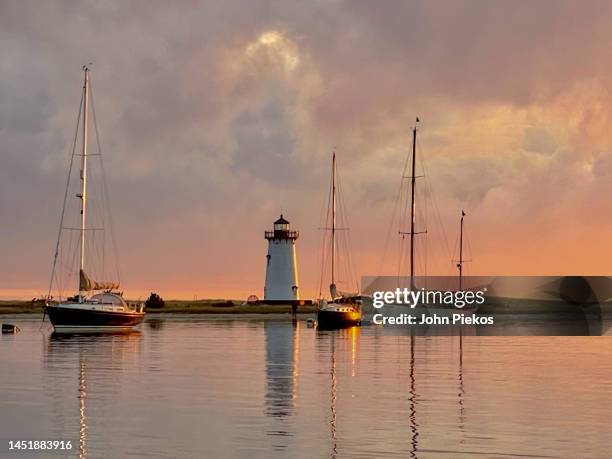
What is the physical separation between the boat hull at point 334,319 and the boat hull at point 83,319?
23.6 meters

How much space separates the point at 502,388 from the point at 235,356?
1916cm

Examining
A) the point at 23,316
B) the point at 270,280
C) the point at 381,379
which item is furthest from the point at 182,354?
the point at 270,280

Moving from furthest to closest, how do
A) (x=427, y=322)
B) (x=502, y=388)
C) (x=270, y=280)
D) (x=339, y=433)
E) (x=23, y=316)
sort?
(x=270, y=280) → (x=23, y=316) → (x=427, y=322) → (x=502, y=388) → (x=339, y=433)

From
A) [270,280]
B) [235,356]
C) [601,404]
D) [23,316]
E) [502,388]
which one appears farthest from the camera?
[270,280]

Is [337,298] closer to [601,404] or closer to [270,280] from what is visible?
[270,280]

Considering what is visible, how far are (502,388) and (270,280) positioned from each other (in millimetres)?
105919

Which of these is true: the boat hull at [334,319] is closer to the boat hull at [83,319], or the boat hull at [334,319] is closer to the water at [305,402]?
the boat hull at [83,319]

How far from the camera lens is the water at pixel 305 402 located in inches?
960

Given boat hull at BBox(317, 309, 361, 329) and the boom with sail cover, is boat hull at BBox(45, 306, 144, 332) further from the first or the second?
boat hull at BBox(317, 309, 361, 329)

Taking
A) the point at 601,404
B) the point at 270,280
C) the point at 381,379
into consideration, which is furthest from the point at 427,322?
the point at 601,404

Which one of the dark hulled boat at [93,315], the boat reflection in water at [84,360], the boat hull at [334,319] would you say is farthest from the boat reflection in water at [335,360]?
the dark hulled boat at [93,315]

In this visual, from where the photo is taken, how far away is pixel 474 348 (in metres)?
65.6

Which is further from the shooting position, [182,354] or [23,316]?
[23,316]

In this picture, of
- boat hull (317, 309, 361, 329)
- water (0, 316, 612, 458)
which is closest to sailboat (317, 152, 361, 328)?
boat hull (317, 309, 361, 329)
